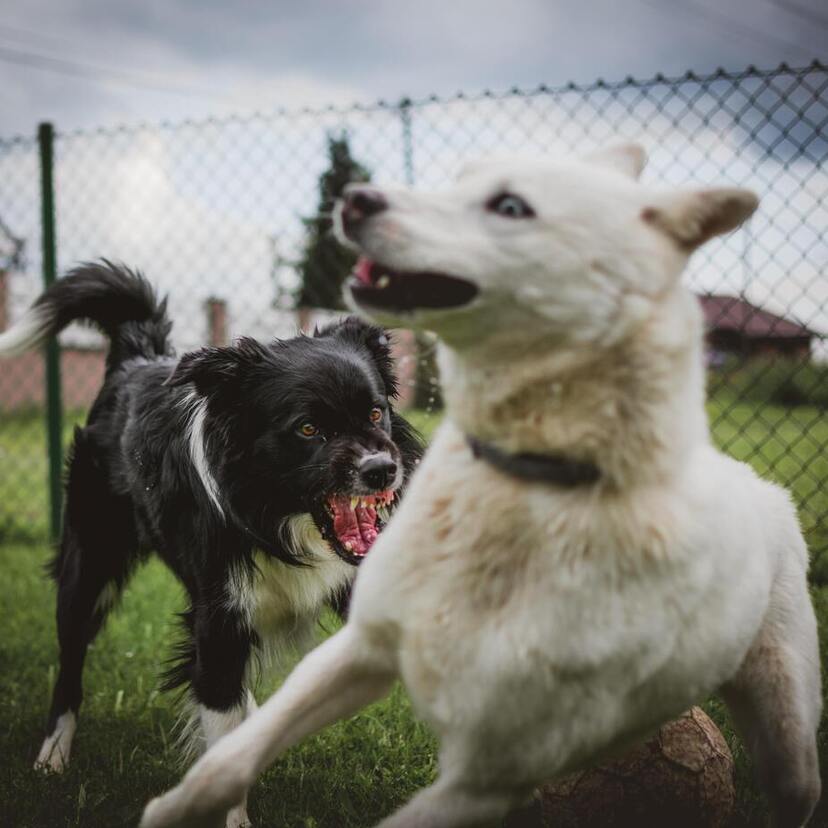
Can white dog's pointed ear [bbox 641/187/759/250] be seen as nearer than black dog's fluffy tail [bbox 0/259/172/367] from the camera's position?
Yes

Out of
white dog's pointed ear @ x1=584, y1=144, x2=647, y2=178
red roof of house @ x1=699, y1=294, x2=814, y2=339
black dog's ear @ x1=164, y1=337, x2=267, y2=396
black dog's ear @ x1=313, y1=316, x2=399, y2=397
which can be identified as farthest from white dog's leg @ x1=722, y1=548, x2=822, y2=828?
red roof of house @ x1=699, y1=294, x2=814, y2=339

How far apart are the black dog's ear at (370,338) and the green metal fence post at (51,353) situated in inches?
140

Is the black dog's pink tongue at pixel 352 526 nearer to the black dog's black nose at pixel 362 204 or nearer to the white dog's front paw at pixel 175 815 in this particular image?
the white dog's front paw at pixel 175 815

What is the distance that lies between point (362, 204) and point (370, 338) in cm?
172

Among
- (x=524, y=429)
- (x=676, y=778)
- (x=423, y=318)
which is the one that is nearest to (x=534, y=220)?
(x=423, y=318)

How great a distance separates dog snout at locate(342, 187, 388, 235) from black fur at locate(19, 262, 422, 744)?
1328 mm

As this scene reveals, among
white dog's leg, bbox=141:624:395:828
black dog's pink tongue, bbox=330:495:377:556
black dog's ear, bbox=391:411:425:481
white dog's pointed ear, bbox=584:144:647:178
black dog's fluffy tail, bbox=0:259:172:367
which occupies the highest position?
white dog's pointed ear, bbox=584:144:647:178

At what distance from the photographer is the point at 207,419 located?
9.77 feet

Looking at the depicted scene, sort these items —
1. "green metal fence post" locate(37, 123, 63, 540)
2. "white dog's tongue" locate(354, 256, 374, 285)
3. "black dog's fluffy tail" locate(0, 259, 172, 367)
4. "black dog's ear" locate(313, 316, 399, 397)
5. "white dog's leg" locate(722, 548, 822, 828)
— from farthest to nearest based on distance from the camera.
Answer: "green metal fence post" locate(37, 123, 63, 540)
"black dog's fluffy tail" locate(0, 259, 172, 367)
"black dog's ear" locate(313, 316, 399, 397)
"white dog's leg" locate(722, 548, 822, 828)
"white dog's tongue" locate(354, 256, 374, 285)

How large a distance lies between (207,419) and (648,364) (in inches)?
72.4

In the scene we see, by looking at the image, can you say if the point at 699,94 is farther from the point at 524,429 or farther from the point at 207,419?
the point at 524,429

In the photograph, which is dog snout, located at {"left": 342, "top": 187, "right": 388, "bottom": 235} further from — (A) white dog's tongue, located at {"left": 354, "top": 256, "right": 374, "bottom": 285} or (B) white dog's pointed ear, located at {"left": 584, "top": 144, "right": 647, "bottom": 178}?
(B) white dog's pointed ear, located at {"left": 584, "top": 144, "right": 647, "bottom": 178}

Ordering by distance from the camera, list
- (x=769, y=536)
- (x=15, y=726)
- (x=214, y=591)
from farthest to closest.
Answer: (x=15, y=726), (x=214, y=591), (x=769, y=536)

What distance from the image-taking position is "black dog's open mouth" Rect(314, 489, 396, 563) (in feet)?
9.57
